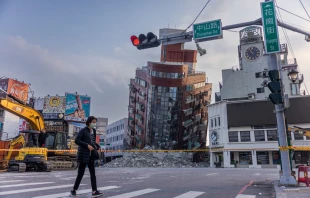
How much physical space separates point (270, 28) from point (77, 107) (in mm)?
60182

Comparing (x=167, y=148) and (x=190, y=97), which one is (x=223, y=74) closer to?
(x=190, y=97)

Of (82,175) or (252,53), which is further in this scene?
(252,53)

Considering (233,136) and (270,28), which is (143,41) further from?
(233,136)

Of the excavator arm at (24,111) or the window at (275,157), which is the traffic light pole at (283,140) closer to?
the excavator arm at (24,111)

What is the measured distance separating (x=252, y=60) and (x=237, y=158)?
20.8 meters

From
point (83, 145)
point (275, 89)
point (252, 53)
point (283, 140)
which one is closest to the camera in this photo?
point (83, 145)

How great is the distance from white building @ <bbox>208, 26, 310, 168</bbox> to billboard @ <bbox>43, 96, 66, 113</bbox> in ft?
113

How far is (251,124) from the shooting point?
4819 centimetres

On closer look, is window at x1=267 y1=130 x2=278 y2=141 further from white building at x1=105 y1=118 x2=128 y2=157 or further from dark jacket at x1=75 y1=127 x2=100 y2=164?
white building at x1=105 y1=118 x2=128 y2=157

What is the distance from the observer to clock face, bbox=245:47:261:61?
2174 inches

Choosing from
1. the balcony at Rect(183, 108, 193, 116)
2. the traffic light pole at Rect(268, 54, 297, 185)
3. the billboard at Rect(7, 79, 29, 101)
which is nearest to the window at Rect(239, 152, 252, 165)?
the balcony at Rect(183, 108, 193, 116)

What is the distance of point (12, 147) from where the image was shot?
20031 millimetres

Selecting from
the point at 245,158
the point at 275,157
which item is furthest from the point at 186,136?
the point at 275,157

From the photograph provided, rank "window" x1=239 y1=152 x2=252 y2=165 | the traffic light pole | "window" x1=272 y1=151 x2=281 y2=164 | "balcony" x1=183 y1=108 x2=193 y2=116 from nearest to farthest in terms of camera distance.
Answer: the traffic light pole
"window" x1=272 y1=151 x2=281 y2=164
"window" x1=239 y1=152 x2=252 y2=165
"balcony" x1=183 y1=108 x2=193 y2=116
